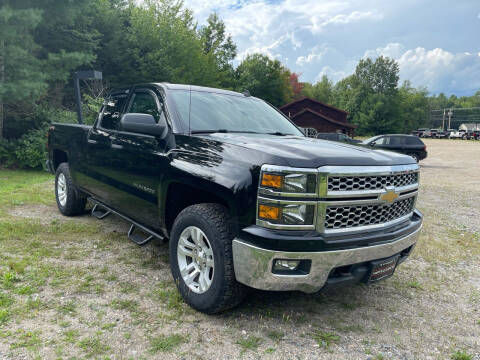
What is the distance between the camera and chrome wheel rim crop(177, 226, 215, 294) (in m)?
2.80

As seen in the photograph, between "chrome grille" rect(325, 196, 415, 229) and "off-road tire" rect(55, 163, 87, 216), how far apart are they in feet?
13.4

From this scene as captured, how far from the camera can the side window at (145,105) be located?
3635mm

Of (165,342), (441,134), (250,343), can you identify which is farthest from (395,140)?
(441,134)

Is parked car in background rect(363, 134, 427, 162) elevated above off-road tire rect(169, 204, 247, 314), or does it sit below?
above

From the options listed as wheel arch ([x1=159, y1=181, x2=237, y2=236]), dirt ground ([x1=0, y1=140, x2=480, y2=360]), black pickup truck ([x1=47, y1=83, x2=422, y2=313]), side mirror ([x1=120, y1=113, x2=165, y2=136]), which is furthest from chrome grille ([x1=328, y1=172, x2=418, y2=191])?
side mirror ([x1=120, y1=113, x2=165, y2=136])

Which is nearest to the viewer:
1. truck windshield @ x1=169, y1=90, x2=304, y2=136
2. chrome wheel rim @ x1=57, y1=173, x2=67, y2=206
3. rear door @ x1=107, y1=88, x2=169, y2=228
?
rear door @ x1=107, y1=88, x2=169, y2=228

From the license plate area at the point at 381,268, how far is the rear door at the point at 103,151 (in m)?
2.86

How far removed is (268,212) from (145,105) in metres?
2.18

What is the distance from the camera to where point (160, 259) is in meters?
4.05

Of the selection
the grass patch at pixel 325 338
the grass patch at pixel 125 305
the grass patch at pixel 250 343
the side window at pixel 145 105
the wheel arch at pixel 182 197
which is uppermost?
the side window at pixel 145 105

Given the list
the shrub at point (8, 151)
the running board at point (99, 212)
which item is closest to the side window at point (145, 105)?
the running board at point (99, 212)

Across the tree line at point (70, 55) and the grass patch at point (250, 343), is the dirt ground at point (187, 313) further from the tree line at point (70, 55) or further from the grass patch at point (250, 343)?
the tree line at point (70, 55)

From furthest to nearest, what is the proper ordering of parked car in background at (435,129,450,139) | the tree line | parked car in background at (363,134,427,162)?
parked car in background at (435,129,450,139) < parked car in background at (363,134,427,162) < the tree line

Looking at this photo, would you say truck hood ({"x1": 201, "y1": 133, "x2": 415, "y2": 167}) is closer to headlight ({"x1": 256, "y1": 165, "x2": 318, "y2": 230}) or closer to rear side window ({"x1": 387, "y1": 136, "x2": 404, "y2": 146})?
headlight ({"x1": 256, "y1": 165, "x2": 318, "y2": 230})
